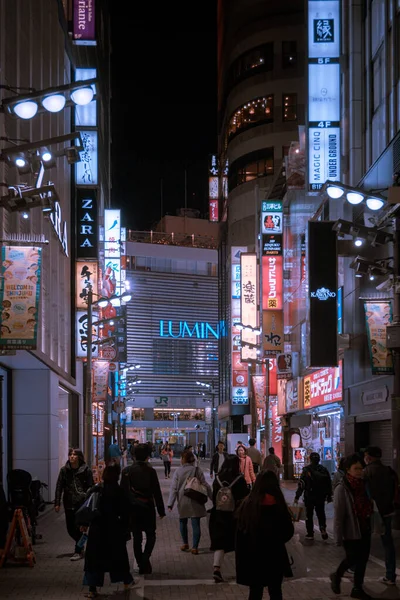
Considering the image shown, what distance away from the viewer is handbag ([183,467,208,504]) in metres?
14.4

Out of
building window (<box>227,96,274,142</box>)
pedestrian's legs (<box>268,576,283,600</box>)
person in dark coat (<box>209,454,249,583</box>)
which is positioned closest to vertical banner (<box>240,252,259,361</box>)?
building window (<box>227,96,274,142</box>)

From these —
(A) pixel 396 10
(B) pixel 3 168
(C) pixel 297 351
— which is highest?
(A) pixel 396 10

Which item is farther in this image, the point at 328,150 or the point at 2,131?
the point at 328,150

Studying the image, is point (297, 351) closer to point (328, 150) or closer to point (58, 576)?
point (328, 150)

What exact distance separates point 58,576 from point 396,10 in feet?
46.8

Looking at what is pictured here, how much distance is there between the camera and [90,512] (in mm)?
10453

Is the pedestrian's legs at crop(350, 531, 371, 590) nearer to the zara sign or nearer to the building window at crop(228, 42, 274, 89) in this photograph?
the zara sign

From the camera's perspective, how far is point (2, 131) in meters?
17.4

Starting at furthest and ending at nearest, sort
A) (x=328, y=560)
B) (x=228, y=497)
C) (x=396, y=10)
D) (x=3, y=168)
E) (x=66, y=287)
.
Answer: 1. (x=66, y=287)
2. (x=396, y=10)
3. (x=3, y=168)
4. (x=328, y=560)
5. (x=228, y=497)

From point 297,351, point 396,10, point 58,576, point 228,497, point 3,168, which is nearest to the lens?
point 228,497

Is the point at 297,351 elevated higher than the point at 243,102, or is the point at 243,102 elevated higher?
the point at 243,102

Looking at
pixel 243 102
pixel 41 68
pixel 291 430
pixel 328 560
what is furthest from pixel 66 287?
pixel 243 102

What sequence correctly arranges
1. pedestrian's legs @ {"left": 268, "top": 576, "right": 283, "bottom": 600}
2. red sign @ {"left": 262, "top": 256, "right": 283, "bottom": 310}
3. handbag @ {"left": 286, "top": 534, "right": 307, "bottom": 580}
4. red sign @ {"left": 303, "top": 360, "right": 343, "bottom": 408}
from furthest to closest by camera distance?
red sign @ {"left": 262, "top": 256, "right": 283, "bottom": 310} < red sign @ {"left": 303, "top": 360, "right": 343, "bottom": 408} < handbag @ {"left": 286, "top": 534, "right": 307, "bottom": 580} < pedestrian's legs @ {"left": 268, "top": 576, "right": 283, "bottom": 600}

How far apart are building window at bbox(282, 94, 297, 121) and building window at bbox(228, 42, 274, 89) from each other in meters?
2.68
